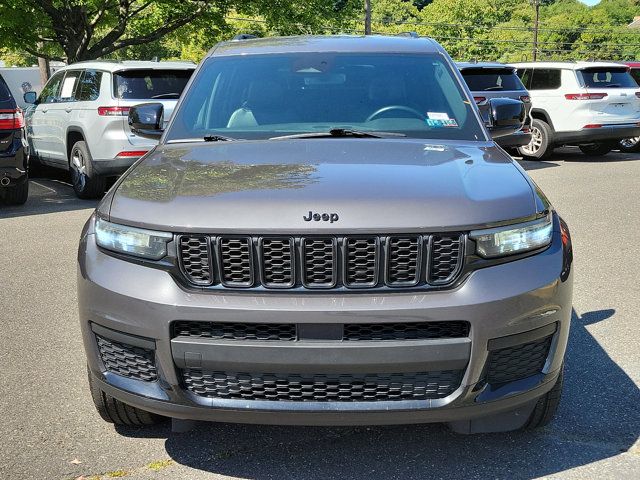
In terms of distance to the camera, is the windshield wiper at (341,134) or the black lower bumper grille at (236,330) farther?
the windshield wiper at (341,134)

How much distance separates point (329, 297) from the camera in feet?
9.34

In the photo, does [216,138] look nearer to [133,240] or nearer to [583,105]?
[133,240]

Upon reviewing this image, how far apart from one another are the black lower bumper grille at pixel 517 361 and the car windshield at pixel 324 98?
4.54ft

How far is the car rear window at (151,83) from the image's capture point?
34.1ft

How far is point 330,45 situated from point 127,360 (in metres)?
2.50

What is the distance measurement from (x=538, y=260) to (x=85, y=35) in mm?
22159

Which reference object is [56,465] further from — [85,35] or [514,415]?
[85,35]

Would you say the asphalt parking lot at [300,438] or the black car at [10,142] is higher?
the asphalt parking lot at [300,438]

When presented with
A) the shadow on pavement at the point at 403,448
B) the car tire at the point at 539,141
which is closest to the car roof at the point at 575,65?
the car tire at the point at 539,141

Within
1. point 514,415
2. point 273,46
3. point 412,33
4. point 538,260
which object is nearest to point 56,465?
point 514,415

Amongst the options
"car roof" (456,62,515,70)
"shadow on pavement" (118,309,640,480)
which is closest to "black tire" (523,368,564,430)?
"shadow on pavement" (118,309,640,480)

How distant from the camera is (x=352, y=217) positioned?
113 inches

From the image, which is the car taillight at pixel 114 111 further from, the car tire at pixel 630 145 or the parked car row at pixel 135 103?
the car tire at pixel 630 145

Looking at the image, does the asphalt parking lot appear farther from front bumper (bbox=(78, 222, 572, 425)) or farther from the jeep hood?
the jeep hood
